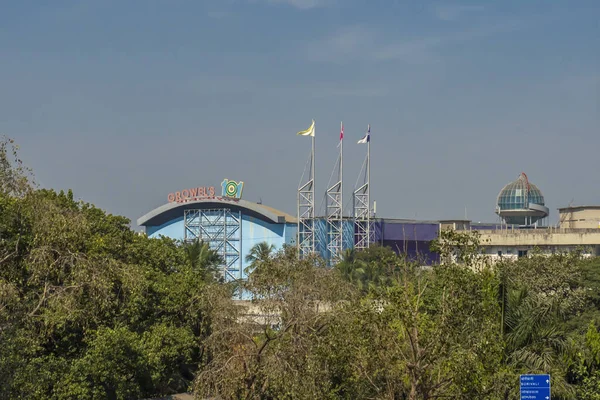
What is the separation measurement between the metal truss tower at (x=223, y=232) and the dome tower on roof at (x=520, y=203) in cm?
3889

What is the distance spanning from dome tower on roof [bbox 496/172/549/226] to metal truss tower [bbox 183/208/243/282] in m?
38.9

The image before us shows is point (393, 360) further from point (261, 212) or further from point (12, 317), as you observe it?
point (261, 212)

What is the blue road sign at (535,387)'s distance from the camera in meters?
21.5

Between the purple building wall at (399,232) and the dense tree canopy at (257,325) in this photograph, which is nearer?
the dense tree canopy at (257,325)

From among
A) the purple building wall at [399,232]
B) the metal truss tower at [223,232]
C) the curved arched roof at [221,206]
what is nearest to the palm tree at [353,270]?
the curved arched roof at [221,206]

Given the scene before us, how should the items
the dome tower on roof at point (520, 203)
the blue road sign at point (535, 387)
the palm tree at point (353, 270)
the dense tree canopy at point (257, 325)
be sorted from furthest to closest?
the dome tower on roof at point (520, 203), the palm tree at point (353, 270), the blue road sign at point (535, 387), the dense tree canopy at point (257, 325)

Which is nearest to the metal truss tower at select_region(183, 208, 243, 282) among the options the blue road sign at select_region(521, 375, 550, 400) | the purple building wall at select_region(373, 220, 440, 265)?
the purple building wall at select_region(373, 220, 440, 265)

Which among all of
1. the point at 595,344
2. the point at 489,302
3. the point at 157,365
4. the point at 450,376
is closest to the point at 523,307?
the point at 489,302

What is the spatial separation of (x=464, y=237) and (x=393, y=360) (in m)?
3.50

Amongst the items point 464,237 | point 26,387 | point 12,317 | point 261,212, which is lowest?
point 26,387

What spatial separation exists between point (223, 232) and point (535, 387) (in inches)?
3255

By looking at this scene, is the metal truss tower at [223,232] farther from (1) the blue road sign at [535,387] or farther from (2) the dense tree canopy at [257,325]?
(1) the blue road sign at [535,387]

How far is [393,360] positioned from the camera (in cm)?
2080

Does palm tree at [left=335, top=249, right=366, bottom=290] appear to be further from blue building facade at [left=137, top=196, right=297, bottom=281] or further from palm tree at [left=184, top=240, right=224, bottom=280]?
blue building facade at [left=137, top=196, right=297, bottom=281]
